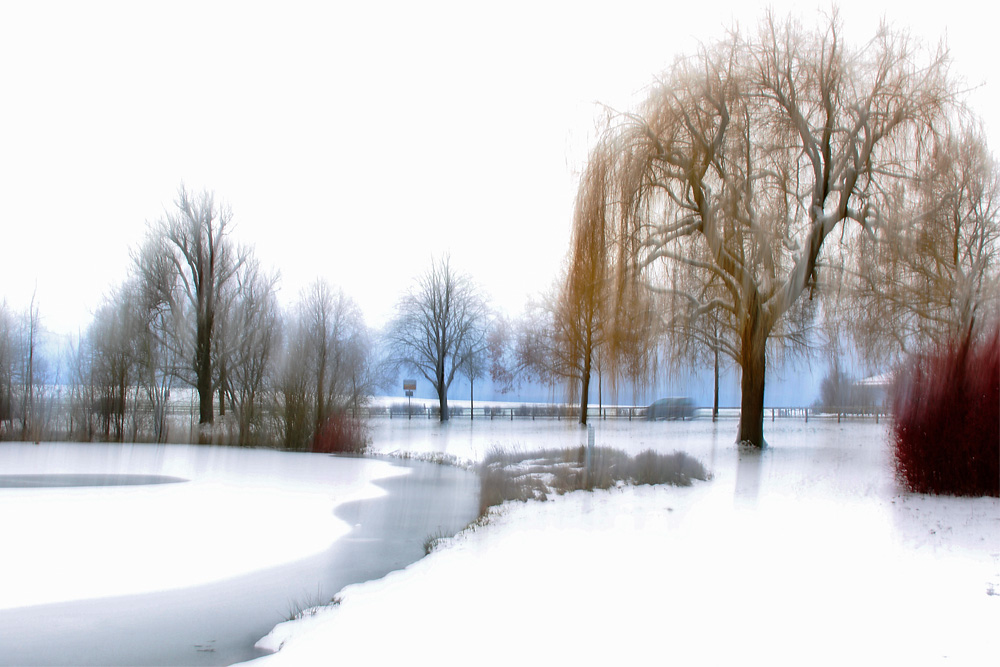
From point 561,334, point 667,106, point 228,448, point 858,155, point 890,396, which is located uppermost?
point 667,106

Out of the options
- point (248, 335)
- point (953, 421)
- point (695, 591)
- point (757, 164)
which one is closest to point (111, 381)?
point (248, 335)

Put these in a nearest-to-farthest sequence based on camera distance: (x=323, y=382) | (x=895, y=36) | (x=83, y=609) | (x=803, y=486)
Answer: (x=83, y=609) → (x=803, y=486) → (x=895, y=36) → (x=323, y=382)

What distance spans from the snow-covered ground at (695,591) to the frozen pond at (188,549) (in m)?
0.59

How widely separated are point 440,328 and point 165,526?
23.2 m

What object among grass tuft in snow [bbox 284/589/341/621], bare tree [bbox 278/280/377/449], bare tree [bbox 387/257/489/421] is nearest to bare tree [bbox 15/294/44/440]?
bare tree [bbox 278/280/377/449]

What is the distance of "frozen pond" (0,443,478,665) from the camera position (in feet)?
12.4

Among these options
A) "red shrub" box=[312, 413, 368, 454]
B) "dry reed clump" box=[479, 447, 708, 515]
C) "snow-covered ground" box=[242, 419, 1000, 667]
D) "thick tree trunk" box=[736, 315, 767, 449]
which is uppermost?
"thick tree trunk" box=[736, 315, 767, 449]

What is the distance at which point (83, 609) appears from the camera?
4254 millimetres

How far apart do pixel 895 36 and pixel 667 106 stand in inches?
123

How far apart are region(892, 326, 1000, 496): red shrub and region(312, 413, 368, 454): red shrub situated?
13.3m

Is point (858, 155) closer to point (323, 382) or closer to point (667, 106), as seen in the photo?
point (667, 106)

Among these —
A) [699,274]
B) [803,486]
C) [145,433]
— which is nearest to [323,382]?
[145,433]

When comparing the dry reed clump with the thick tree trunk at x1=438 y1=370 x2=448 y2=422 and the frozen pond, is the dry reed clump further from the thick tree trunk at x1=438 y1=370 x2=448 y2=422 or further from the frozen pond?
the thick tree trunk at x1=438 y1=370 x2=448 y2=422

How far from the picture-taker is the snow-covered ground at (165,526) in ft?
16.5
